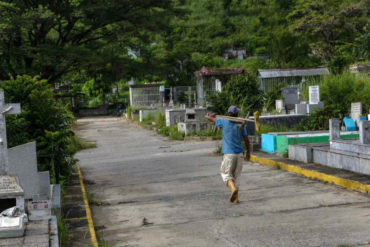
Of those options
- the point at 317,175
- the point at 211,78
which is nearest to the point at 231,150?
the point at 317,175

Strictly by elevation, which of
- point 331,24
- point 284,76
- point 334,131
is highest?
point 331,24

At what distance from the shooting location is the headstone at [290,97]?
1091 inches

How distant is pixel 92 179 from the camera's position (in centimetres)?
1380

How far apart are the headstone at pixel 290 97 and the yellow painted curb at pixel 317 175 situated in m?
13.1

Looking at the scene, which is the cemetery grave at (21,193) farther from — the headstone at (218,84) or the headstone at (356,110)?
the headstone at (218,84)

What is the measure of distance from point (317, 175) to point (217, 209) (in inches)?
129

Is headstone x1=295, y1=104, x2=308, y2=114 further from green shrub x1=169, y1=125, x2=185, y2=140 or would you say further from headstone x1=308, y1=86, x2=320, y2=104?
green shrub x1=169, y1=125, x2=185, y2=140

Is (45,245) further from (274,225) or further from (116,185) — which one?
(116,185)

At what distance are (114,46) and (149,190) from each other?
57.4 ft

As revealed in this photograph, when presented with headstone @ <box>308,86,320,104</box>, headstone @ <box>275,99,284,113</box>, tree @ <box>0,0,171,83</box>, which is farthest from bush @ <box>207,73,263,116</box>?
tree @ <box>0,0,171,83</box>

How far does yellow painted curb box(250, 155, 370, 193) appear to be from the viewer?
9789 millimetres

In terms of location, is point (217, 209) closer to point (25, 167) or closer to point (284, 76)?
point (25, 167)

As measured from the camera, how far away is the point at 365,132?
11406mm

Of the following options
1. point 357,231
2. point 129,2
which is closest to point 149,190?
point 357,231
